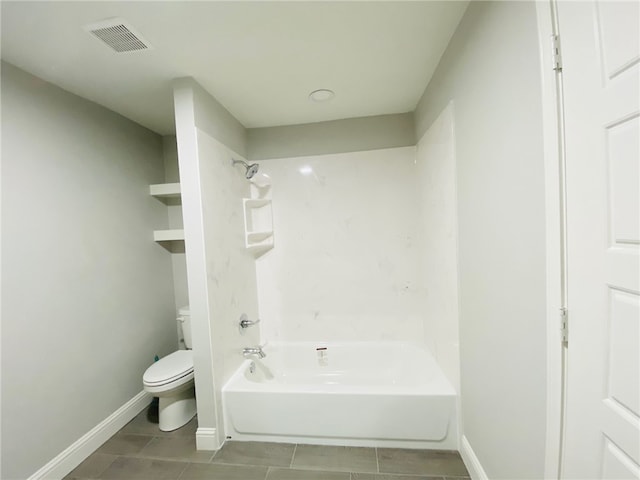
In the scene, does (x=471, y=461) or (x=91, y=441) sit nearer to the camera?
(x=471, y=461)

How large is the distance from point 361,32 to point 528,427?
1831 mm

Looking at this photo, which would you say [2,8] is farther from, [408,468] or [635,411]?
[408,468]

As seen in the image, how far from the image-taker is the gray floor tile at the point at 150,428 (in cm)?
192

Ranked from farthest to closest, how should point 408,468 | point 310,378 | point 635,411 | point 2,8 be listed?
point 310,378
point 408,468
point 2,8
point 635,411

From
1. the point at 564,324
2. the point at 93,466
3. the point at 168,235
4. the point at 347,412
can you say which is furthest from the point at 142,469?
the point at 564,324

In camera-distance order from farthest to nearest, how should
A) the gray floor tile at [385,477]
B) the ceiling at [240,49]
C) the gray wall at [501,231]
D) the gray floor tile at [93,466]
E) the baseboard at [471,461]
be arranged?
the gray floor tile at [93,466] → the gray floor tile at [385,477] → the baseboard at [471,461] → the ceiling at [240,49] → the gray wall at [501,231]

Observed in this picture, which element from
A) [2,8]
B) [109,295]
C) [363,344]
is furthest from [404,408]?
[2,8]

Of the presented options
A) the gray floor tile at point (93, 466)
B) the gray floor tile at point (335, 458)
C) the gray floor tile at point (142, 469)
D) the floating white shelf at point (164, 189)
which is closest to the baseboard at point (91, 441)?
the gray floor tile at point (93, 466)

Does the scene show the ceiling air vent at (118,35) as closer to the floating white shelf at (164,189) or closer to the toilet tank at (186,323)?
the floating white shelf at (164,189)

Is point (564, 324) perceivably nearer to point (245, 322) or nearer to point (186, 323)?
point (245, 322)

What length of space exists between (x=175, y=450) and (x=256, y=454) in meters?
0.54

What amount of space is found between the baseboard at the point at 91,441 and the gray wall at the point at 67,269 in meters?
0.04

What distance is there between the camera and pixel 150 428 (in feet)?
6.48

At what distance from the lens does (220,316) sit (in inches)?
72.7
